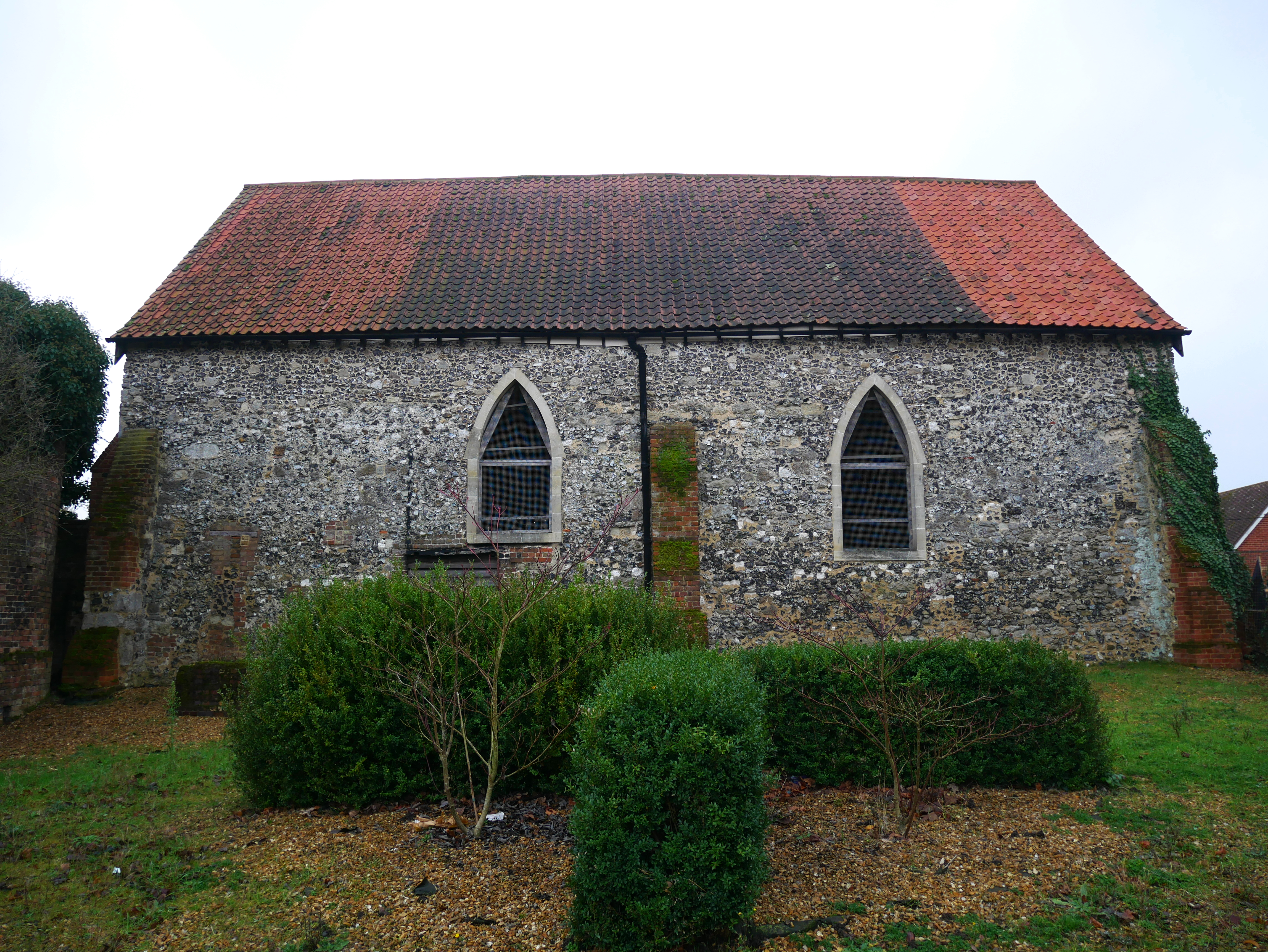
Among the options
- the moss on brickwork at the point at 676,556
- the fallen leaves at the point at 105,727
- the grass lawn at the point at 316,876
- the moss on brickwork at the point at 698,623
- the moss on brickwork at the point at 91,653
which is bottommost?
the fallen leaves at the point at 105,727

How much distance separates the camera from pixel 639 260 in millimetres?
14164

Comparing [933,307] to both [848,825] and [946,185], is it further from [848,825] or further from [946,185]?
[848,825]

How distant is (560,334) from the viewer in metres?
12.5

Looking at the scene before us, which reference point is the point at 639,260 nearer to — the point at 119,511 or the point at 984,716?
the point at 119,511

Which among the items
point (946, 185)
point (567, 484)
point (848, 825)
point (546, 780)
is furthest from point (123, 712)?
point (946, 185)

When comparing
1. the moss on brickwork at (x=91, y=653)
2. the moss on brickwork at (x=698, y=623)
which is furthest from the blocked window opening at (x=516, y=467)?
the moss on brickwork at (x=91, y=653)

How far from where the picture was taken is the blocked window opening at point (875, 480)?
1243 centimetres

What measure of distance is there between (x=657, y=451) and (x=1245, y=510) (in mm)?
29802

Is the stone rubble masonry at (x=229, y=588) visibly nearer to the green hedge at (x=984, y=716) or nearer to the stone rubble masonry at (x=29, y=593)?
the stone rubble masonry at (x=29, y=593)

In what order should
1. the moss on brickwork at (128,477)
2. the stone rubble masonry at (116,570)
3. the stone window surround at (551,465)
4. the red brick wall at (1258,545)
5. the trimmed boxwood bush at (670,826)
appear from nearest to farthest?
the trimmed boxwood bush at (670,826)
the stone rubble masonry at (116,570)
the moss on brickwork at (128,477)
the stone window surround at (551,465)
the red brick wall at (1258,545)

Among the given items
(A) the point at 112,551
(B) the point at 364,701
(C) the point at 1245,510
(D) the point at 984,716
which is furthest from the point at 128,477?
(C) the point at 1245,510

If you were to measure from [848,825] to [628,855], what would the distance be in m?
2.30

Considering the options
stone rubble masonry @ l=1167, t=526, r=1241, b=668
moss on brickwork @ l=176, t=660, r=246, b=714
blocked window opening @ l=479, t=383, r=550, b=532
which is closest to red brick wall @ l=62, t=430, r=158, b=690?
moss on brickwork @ l=176, t=660, r=246, b=714

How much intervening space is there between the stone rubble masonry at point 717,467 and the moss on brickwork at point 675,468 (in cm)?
42
